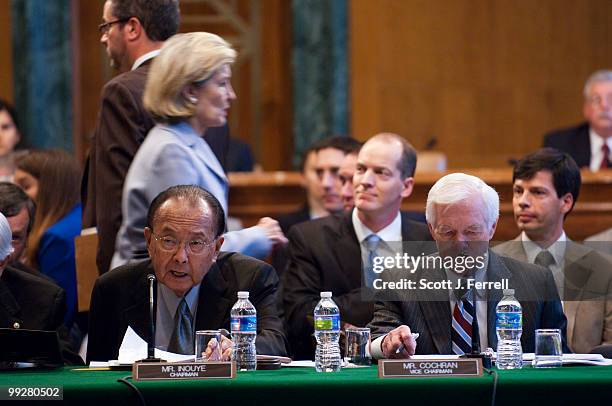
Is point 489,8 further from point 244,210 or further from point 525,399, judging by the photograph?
point 525,399

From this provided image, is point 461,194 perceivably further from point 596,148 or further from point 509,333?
point 596,148

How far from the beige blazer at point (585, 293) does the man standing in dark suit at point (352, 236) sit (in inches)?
40.8

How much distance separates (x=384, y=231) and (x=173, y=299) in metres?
1.67

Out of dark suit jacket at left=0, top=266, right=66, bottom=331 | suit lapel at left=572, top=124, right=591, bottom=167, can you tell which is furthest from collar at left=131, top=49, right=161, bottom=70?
suit lapel at left=572, top=124, right=591, bottom=167

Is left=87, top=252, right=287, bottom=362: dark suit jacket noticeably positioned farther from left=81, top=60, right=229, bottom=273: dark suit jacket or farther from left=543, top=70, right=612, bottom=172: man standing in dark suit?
left=543, top=70, right=612, bottom=172: man standing in dark suit

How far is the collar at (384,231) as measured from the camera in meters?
5.54

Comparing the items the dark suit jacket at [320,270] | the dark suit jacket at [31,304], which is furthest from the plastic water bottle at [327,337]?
the dark suit jacket at [320,270]

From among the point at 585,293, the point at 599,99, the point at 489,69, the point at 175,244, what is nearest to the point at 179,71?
the point at 175,244

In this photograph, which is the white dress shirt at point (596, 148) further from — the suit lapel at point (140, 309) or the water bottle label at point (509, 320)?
the suit lapel at point (140, 309)

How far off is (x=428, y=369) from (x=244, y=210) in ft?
14.3

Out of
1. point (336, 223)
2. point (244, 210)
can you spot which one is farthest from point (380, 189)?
point (244, 210)

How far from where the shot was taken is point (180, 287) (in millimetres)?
4094

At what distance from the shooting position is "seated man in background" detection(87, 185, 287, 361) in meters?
4.07

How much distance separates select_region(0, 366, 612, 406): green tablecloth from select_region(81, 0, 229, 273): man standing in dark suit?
1457 millimetres
